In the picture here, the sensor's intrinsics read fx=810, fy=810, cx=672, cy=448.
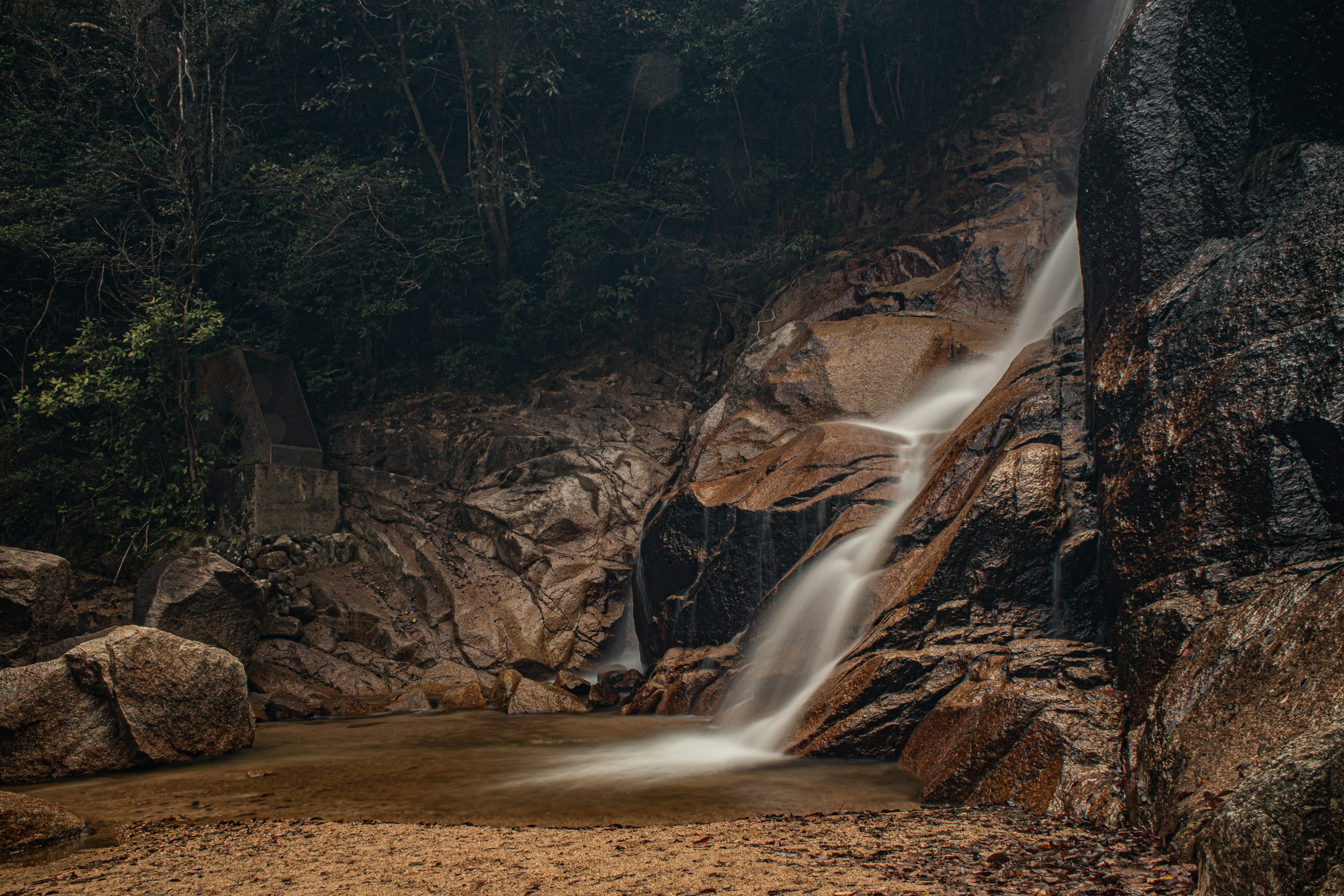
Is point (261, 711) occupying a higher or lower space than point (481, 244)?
lower

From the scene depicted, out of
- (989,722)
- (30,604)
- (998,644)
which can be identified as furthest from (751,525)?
(30,604)

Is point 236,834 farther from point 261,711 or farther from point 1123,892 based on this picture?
point 261,711

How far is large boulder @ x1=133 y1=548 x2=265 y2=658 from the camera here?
1144cm

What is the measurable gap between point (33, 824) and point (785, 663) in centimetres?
606

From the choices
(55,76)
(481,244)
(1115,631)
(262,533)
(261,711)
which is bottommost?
(261,711)

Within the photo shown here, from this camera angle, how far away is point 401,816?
17.7ft

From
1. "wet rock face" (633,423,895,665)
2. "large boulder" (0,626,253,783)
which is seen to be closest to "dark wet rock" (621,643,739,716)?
"wet rock face" (633,423,895,665)

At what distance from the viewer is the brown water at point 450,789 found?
532 cm

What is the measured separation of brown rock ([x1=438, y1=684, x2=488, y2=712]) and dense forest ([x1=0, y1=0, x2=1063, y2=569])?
704 cm

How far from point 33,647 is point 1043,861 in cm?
1025

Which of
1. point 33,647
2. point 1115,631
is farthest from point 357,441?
point 1115,631

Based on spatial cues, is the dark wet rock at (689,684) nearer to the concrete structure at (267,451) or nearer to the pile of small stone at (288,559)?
the pile of small stone at (288,559)

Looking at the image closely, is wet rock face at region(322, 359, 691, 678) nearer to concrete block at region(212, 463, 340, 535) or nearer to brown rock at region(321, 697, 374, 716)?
concrete block at region(212, 463, 340, 535)

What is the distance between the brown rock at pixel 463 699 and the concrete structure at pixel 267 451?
535 cm
